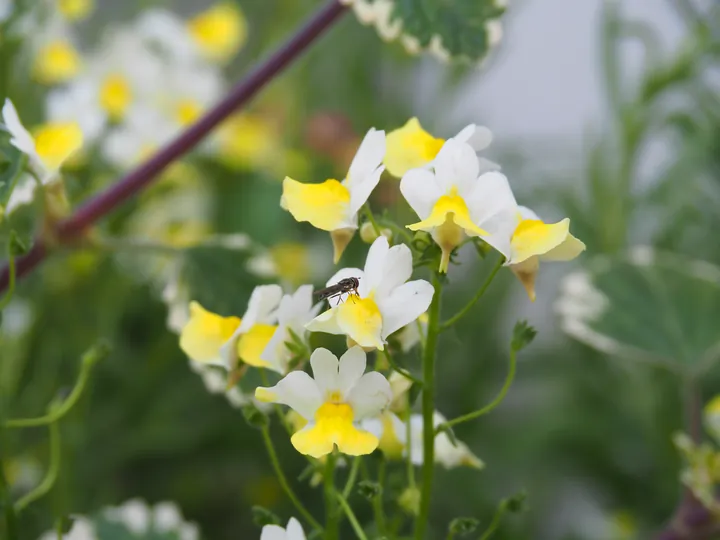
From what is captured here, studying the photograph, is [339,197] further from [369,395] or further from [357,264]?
[357,264]

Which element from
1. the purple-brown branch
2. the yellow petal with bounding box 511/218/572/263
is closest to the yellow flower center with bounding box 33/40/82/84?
the purple-brown branch

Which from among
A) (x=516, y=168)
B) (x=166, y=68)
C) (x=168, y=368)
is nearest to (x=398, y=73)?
(x=516, y=168)

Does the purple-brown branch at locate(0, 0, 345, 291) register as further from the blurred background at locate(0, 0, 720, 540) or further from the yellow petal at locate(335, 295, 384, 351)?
the yellow petal at locate(335, 295, 384, 351)

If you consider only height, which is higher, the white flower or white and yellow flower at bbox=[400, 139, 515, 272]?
white and yellow flower at bbox=[400, 139, 515, 272]

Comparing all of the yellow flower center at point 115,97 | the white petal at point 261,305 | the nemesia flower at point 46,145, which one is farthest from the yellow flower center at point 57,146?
the yellow flower center at point 115,97

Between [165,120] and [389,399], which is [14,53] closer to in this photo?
[165,120]

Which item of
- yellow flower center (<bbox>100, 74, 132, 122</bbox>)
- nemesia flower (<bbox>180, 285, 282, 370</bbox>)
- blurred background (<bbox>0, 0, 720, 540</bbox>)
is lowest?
blurred background (<bbox>0, 0, 720, 540</bbox>)
